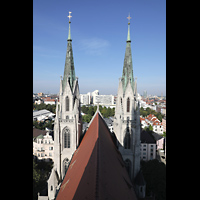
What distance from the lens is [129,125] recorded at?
1773 centimetres

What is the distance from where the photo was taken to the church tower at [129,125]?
57.8 ft

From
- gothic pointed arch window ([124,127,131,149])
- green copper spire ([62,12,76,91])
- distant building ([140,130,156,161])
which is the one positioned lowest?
distant building ([140,130,156,161])

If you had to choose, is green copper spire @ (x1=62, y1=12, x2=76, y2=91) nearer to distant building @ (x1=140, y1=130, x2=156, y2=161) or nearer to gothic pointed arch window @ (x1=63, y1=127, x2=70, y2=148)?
gothic pointed arch window @ (x1=63, y1=127, x2=70, y2=148)

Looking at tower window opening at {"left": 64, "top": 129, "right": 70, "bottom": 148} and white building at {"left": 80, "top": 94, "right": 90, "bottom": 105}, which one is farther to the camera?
white building at {"left": 80, "top": 94, "right": 90, "bottom": 105}

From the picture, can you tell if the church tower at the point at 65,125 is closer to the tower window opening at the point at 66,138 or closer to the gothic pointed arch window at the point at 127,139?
the tower window opening at the point at 66,138

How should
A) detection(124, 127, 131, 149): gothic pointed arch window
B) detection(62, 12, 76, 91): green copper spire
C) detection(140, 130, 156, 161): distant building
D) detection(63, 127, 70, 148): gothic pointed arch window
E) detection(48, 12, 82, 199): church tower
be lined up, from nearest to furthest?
detection(48, 12, 82, 199): church tower → detection(124, 127, 131, 149): gothic pointed arch window → detection(63, 127, 70, 148): gothic pointed arch window → detection(62, 12, 76, 91): green copper spire → detection(140, 130, 156, 161): distant building

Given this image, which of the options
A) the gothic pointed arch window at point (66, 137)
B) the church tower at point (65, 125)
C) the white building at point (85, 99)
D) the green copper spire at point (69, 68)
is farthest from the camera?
the white building at point (85, 99)

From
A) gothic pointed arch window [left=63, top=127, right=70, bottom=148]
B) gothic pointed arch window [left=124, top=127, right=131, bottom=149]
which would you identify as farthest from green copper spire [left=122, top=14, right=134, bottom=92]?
gothic pointed arch window [left=63, top=127, right=70, bottom=148]

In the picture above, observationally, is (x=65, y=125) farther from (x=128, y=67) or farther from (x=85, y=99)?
(x=85, y=99)

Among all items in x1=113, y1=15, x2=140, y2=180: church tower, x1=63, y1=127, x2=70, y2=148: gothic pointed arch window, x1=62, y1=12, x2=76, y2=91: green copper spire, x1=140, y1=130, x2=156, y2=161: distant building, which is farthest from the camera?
x1=140, y1=130, x2=156, y2=161: distant building

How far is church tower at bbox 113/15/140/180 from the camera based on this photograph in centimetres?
1761

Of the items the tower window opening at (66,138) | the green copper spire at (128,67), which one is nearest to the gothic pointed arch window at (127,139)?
the green copper spire at (128,67)

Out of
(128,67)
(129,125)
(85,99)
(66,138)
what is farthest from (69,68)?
(85,99)
